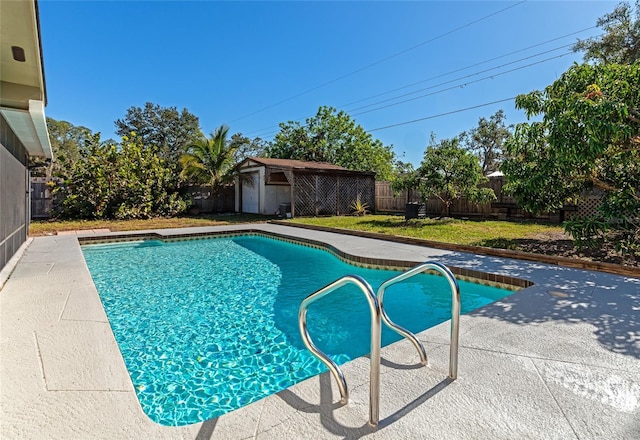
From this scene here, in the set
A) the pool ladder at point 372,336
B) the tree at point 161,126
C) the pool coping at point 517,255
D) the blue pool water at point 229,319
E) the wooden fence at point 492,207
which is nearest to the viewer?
the pool ladder at point 372,336

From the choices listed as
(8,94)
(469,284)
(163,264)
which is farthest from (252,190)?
(469,284)

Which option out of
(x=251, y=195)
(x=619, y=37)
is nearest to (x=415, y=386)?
(x=251, y=195)

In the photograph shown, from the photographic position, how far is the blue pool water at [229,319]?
3111mm

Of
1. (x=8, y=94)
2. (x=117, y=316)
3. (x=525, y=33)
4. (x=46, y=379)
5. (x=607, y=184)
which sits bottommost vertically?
(x=117, y=316)

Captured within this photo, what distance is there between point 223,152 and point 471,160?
1296 centimetres

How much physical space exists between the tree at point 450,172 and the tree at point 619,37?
8.14 meters

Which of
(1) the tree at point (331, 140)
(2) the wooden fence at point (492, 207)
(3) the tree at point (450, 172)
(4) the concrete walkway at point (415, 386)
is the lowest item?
(4) the concrete walkway at point (415, 386)

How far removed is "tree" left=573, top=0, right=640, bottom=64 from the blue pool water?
15.9 meters

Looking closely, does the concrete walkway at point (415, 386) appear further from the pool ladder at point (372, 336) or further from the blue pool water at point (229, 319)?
the blue pool water at point (229, 319)

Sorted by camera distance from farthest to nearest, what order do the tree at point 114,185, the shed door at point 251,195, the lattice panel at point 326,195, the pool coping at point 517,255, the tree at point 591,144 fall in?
1. the shed door at point 251,195
2. the lattice panel at point 326,195
3. the tree at point 114,185
4. the pool coping at point 517,255
5. the tree at point 591,144

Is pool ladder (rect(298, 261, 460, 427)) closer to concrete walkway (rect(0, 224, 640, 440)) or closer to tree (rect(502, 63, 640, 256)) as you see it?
concrete walkway (rect(0, 224, 640, 440))

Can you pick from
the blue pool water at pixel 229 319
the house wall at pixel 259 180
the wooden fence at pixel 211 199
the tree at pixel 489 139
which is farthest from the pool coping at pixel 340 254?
the tree at pixel 489 139

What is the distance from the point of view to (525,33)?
15648 millimetres

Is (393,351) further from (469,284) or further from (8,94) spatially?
(8,94)
